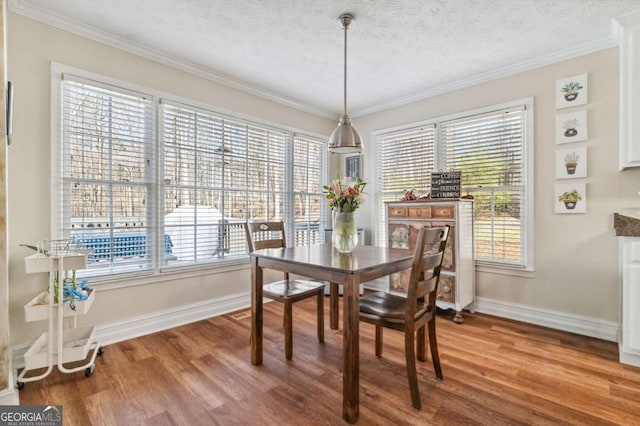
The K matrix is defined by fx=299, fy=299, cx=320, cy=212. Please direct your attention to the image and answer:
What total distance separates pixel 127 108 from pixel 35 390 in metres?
2.18

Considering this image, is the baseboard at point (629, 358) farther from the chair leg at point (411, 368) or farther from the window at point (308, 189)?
the window at point (308, 189)

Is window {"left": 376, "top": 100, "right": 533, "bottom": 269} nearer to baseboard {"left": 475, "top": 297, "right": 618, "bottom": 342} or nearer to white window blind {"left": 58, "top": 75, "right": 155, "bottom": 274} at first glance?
baseboard {"left": 475, "top": 297, "right": 618, "bottom": 342}

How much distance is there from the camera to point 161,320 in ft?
9.25

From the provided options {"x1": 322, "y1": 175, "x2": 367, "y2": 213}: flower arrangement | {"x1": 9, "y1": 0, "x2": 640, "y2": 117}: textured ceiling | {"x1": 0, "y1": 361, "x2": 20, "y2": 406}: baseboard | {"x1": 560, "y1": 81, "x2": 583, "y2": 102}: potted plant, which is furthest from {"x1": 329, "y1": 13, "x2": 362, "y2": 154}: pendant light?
{"x1": 0, "y1": 361, "x2": 20, "y2": 406}: baseboard

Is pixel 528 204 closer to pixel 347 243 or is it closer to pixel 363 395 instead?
pixel 347 243

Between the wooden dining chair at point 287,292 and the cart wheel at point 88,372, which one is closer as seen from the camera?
the cart wheel at point 88,372

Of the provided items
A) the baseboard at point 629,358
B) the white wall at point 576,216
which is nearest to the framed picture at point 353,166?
the white wall at point 576,216

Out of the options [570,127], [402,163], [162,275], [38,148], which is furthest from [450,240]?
[38,148]

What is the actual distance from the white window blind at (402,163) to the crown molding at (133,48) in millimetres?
1480

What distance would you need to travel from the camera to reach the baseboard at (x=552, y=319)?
262 cm

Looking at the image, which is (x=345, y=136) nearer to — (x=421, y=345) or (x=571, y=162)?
(x=421, y=345)

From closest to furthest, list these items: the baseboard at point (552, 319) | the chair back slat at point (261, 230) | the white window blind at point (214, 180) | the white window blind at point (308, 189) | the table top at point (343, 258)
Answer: the table top at point (343, 258) → the chair back slat at point (261, 230) → the baseboard at point (552, 319) → the white window blind at point (214, 180) → the white window blind at point (308, 189)

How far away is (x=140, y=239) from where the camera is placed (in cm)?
274

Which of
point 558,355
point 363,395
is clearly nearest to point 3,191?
point 363,395
